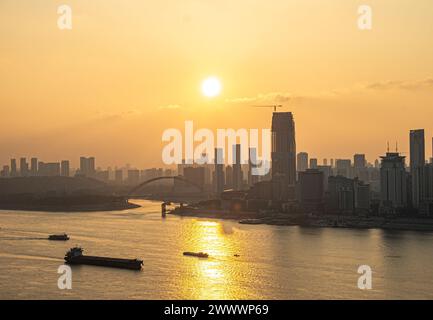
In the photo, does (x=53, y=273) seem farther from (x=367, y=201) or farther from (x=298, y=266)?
(x=367, y=201)

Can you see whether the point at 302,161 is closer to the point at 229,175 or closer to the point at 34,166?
the point at 229,175

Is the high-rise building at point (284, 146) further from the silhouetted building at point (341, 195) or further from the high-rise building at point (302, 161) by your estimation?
the high-rise building at point (302, 161)

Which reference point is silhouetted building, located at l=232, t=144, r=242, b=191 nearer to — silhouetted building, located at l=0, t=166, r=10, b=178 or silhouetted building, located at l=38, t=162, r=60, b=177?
silhouetted building, located at l=38, t=162, r=60, b=177

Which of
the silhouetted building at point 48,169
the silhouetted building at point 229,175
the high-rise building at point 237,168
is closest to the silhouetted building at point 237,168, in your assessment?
the high-rise building at point 237,168

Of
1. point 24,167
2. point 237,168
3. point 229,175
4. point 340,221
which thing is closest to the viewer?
point 340,221

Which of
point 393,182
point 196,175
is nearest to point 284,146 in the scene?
point 393,182

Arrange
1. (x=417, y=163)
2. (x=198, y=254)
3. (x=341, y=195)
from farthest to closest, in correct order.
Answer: (x=417, y=163) < (x=341, y=195) < (x=198, y=254)

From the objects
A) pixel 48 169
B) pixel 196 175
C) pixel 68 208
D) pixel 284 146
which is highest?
pixel 284 146
